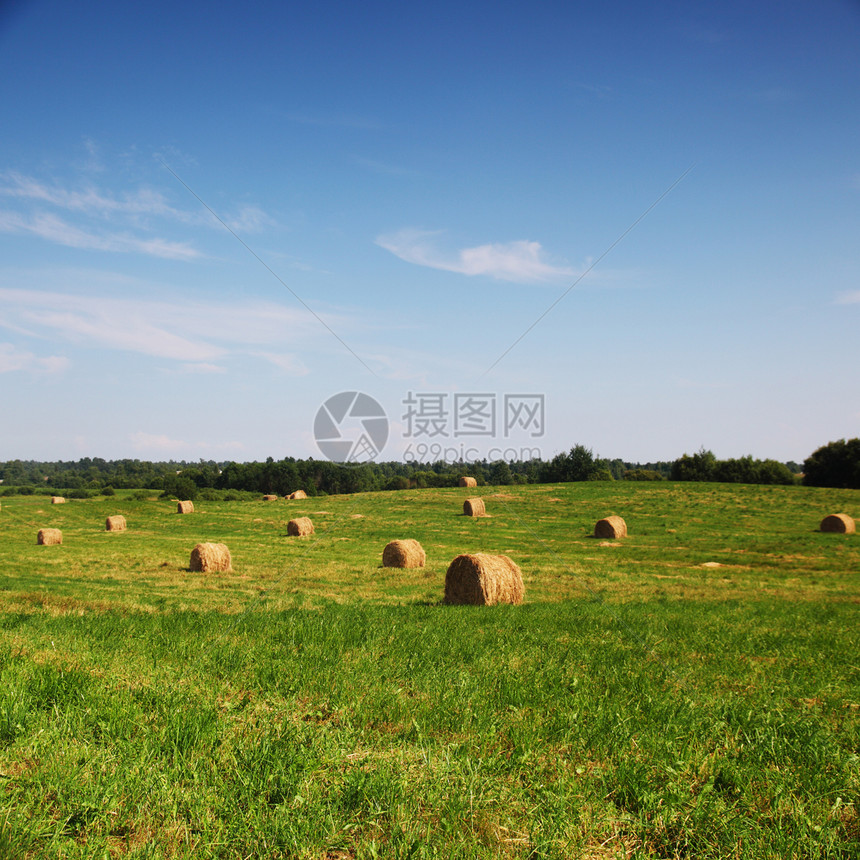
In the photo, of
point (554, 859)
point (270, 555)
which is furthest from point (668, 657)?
→ point (270, 555)

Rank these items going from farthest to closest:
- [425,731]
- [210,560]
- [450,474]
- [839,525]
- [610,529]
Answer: [450,474] < [839,525] < [610,529] < [210,560] < [425,731]

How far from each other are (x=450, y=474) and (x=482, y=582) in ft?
246

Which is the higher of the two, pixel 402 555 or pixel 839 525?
pixel 402 555

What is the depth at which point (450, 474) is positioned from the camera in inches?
3573

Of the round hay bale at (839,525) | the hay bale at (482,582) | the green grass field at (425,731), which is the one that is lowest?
the round hay bale at (839,525)

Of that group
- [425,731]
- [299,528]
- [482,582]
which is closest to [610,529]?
[299,528]

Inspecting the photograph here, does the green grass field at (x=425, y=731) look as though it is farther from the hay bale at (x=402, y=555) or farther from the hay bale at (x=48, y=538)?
the hay bale at (x=48, y=538)

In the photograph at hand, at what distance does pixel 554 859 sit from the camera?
11.6 ft

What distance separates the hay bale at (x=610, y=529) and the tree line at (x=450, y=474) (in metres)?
41.0

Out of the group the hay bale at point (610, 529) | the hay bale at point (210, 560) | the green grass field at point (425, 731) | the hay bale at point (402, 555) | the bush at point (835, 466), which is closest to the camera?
the green grass field at point (425, 731)

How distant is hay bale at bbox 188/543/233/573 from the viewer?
23.0 m

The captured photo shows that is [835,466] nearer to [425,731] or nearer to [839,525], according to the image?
[839,525]

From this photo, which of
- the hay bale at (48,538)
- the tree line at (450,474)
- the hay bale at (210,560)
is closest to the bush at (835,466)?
the tree line at (450,474)

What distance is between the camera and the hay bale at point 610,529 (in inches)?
1419
